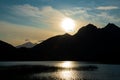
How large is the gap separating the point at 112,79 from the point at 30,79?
2843 centimetres

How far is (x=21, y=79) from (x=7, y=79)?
4181 millimetres

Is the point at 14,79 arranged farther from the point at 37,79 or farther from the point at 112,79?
the point at 112,79

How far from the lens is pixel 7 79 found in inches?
2648

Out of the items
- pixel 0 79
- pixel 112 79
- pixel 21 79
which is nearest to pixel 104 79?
pixel 112 79

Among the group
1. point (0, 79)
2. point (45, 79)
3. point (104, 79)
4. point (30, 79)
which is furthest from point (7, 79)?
point (104, 79)

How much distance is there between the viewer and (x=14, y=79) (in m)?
68.1

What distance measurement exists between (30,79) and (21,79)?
2.69 m

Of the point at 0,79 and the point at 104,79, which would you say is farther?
the point at 104,79

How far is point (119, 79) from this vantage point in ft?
255

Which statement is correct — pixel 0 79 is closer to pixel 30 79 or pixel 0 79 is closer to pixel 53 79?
pixel 30 79

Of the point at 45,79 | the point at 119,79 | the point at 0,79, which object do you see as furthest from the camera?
the point at 119,79

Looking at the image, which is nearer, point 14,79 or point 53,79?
point 14,79

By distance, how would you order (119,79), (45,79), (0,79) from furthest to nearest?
(119,79), (45,79), (0,79)

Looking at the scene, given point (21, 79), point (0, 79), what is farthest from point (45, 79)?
point (0, 79)
